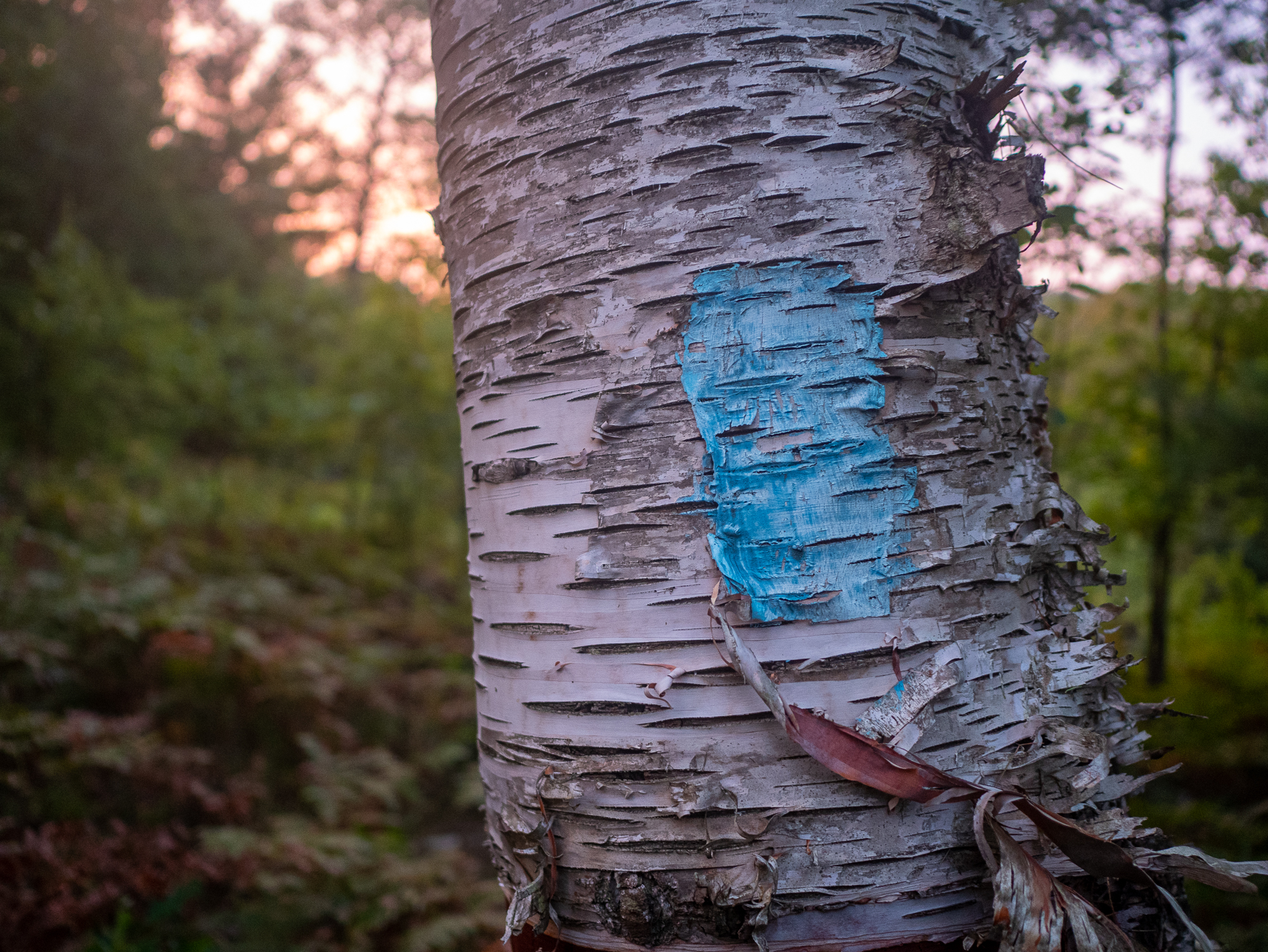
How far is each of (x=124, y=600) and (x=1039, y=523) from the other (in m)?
5.14

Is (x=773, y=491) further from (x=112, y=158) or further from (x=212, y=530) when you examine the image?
(x=112, y=158)

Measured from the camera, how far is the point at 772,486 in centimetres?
89

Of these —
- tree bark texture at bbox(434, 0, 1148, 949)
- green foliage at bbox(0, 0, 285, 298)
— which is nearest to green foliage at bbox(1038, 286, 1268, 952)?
tree bark texture at bbox(434, 0, 1148, 949)

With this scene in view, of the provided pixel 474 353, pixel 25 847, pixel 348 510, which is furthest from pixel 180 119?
pixel 474 353

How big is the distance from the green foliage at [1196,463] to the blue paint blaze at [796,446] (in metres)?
3.49

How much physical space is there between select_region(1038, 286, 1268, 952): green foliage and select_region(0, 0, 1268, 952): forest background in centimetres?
3

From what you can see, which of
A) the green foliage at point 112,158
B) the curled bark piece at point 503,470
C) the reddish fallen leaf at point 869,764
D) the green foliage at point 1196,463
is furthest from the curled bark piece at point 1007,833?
the green foliage at point 112,158

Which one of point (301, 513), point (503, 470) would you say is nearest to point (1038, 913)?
point (503, 470)

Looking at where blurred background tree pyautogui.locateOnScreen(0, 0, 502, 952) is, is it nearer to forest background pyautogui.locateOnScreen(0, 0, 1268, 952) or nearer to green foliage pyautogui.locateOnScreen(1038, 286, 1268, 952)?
forest background pyautogui.locateOnScreen(0, 0, 1268, 952)

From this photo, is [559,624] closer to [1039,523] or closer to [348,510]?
[1039,523]

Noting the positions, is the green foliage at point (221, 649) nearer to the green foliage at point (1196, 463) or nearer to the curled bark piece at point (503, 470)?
the curled bark piece at point (503, 470)

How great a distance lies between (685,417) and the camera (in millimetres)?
906

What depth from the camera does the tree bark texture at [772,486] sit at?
88cm

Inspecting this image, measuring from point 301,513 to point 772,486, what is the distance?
30.2 ft
